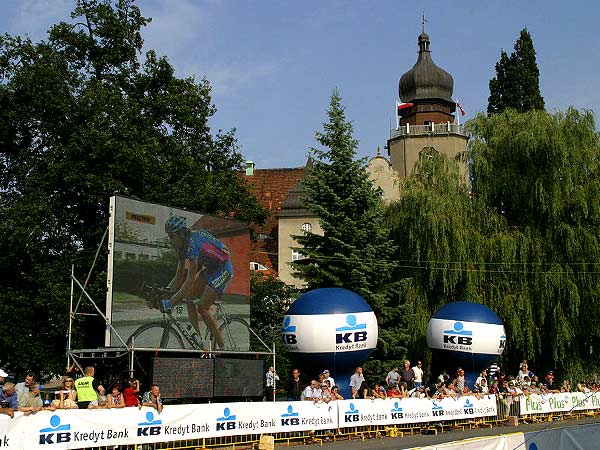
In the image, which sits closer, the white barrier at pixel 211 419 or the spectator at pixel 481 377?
the white barrier at pixel 211 419

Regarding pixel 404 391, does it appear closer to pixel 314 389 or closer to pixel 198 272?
pixel 314 389

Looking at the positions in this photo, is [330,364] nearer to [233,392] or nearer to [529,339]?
[233,392]

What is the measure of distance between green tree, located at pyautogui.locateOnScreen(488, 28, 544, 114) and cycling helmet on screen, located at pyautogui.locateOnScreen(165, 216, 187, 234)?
30964mm

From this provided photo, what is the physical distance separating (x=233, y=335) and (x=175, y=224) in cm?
401

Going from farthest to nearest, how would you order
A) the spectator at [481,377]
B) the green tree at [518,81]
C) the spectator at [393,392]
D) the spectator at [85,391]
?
the green tree at [518,81] < the spectator at [481,377] < the spectator at [393,392] < the spectator at [85,391]

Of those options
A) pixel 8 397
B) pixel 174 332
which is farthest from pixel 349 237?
pixel 8 397

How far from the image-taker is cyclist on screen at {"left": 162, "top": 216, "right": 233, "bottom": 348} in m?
22.6

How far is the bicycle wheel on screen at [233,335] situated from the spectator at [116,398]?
21.9 feet

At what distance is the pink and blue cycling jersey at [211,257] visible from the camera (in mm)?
23344

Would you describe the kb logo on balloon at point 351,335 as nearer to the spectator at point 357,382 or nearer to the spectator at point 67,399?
the spectator at point 357,382

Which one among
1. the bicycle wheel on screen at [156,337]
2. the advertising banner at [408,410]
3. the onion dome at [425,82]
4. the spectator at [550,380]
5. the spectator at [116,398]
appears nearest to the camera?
the spectator at [116,398]

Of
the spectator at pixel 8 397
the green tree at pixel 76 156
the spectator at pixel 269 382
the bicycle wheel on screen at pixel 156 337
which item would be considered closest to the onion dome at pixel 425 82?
the green tree at pixel 76 156

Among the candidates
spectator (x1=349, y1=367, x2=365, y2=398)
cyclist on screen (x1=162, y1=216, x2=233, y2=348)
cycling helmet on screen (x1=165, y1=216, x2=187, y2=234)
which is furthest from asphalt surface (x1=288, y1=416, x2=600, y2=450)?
cycling helmet on screen (x1=165, y1=216, x2=187, y2=234)

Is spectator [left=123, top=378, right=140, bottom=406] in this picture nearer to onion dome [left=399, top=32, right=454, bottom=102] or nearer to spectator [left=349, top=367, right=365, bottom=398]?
spectator [left=349, top=367, right=365, bottom=398]
